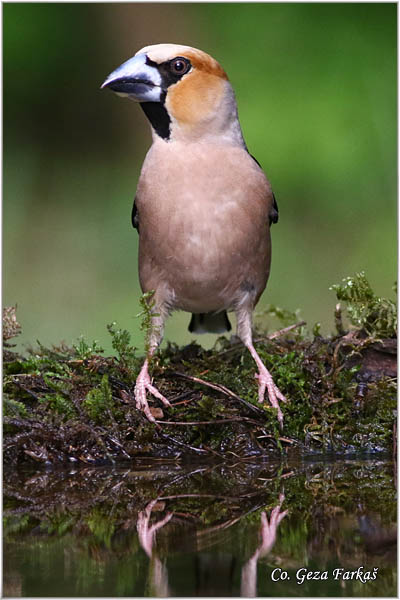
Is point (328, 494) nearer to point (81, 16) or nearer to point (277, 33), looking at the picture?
point (277, 33)

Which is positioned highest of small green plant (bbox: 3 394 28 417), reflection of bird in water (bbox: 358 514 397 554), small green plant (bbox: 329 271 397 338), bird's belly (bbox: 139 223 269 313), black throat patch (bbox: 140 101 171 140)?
black throat patch (bbox: 140 101 171 140)

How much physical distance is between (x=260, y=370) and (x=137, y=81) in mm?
1674

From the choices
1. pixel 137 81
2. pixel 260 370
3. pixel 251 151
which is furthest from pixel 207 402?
pixel 251 151

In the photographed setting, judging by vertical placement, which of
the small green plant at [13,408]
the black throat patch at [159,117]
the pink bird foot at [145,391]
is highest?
the black throat patch at [159,117]

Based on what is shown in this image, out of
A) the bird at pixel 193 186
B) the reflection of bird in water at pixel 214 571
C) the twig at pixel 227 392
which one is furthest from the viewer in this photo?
the bird at pixel 193 186

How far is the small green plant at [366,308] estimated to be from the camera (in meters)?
4.54

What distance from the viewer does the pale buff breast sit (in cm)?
428

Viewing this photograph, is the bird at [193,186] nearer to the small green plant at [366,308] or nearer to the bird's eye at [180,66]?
the bird's eye at [180,66]

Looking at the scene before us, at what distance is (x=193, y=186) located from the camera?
168 inches

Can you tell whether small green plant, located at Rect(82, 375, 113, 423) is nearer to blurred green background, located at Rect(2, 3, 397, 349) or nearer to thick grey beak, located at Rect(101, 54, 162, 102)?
thick grey beak, located at Rect(101, 54, 162, 102)

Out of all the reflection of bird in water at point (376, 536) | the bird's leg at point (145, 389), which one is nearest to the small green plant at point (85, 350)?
the bird's leg at point (145, 389)

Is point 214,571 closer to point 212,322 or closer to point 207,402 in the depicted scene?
point 207,402

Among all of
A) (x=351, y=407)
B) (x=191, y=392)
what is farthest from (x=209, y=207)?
(x=351, y=407)

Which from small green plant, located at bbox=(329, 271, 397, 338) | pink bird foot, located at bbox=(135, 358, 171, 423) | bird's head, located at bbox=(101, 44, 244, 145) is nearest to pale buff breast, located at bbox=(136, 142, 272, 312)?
bird's head, located at bbox=(101, 44, 244, 145)
